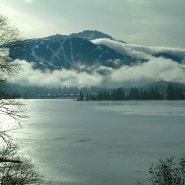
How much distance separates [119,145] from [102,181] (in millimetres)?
28244

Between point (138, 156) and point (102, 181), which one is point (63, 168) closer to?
point (102, 181)

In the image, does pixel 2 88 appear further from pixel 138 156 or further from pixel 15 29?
pixel 138 156

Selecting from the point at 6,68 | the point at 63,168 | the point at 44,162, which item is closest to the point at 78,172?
the point at 63,168

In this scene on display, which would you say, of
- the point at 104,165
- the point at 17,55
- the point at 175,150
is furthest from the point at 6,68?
the point at 175,150

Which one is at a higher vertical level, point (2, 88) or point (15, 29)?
point (15, 29)

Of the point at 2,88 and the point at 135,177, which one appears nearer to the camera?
the point at 2,88

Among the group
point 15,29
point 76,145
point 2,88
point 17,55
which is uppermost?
point 15,29

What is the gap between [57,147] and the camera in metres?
67.3

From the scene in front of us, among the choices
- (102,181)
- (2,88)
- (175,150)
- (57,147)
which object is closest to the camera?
(2,88)

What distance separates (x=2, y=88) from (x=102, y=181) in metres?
30.5

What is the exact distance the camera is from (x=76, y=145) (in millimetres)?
70312

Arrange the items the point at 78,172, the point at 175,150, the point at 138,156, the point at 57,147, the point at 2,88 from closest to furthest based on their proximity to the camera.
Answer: the point at 2,88
the point at 78,172
the point at 138,156
the point at 175,150
the point at 57,147

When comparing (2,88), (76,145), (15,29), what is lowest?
(76,145)

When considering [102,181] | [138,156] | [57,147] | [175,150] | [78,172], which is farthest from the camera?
[57,147]
